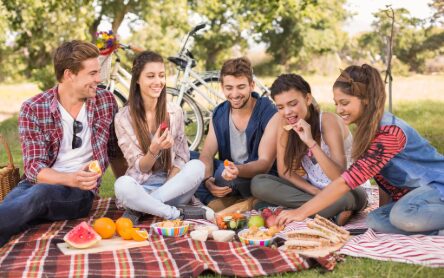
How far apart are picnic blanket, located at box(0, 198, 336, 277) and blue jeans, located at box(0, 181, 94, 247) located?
0.45 ft

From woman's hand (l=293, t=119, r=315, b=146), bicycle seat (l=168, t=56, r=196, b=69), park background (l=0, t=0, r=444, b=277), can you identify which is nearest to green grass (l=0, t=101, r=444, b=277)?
park background (l=0, t=0, r=444, b=277)

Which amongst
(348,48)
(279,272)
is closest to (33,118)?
(279,272)

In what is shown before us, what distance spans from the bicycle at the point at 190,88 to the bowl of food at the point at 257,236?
4.09 meters

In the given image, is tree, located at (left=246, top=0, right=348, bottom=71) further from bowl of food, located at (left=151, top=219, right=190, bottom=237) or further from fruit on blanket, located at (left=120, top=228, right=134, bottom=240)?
fruit on blanket, located at (left=120, top=228, right=134, bottom=240)

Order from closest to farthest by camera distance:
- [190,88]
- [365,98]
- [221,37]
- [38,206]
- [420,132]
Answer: [365,98]
[38,206]
[190,88]
[420,132]
[221,37]

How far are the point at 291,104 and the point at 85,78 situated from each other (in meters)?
1.52

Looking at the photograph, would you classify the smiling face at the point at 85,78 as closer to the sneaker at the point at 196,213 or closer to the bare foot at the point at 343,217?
the sneaker at the point at 196,213

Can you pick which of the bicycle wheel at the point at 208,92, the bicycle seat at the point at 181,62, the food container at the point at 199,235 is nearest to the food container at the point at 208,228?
the food container at the point at 199,235

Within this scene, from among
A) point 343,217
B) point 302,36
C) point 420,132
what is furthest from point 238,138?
point 302,36

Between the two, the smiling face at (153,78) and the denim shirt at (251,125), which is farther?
the denim shirt at (251,125)

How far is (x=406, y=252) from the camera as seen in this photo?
3.53m

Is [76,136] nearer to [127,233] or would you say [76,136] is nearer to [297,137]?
[127,233]

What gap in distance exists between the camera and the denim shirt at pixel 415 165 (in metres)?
3.96

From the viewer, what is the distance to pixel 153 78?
185 inches
